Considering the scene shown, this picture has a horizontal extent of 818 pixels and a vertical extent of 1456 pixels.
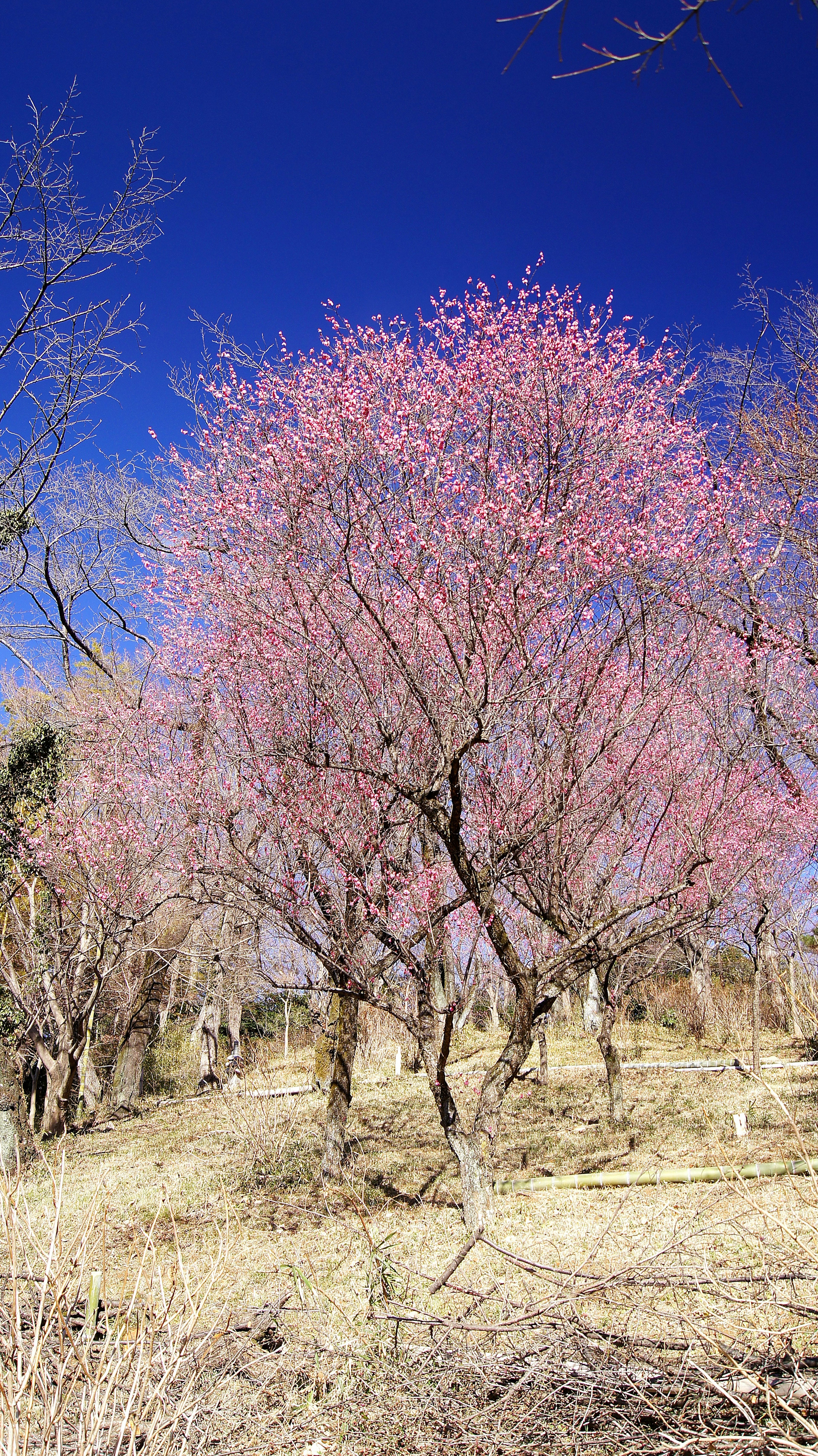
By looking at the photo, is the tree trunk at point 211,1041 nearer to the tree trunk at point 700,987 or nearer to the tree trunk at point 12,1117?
the tree trunk at point 12,1117

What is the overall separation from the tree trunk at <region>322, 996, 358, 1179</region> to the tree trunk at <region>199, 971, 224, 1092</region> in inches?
343

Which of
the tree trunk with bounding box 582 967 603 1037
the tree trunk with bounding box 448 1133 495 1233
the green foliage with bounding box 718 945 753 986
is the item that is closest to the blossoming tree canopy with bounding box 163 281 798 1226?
the tree trunk with bounding box 448 1133 495 1233

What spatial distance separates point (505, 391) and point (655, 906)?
7080 mm

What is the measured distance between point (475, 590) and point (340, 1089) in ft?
19.0

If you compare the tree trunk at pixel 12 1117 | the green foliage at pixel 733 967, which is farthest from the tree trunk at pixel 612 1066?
the green foliage at pixel 733 967

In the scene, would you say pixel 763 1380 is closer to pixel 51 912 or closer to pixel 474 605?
pixel 474 605

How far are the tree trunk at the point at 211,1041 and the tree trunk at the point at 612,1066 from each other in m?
9.43

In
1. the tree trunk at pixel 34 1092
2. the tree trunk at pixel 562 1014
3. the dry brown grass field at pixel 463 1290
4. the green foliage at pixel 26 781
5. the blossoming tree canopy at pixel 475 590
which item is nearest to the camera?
the dry brown grass field at pixel 463 1290

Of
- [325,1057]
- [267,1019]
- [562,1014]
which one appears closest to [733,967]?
[562,1014]

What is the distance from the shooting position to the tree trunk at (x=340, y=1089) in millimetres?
8445

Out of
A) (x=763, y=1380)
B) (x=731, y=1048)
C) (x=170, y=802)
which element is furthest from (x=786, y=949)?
(x=763, y=1380)

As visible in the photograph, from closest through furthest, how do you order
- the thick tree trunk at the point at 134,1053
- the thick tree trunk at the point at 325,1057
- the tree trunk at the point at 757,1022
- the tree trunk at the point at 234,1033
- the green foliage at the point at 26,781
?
the thick tree trunk at the point at 325,1057, the tree trunk at the point at 757,1022, the green foliage at the point at 26,781, the thick tree trunk at the point at 134,1053, the tree trunk at the point at 234,1033

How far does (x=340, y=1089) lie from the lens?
866 centimetres

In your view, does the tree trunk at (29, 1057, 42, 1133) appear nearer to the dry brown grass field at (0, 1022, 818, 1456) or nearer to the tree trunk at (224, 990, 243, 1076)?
the dry brown grass field at (0, 1022, 818, 1456)
